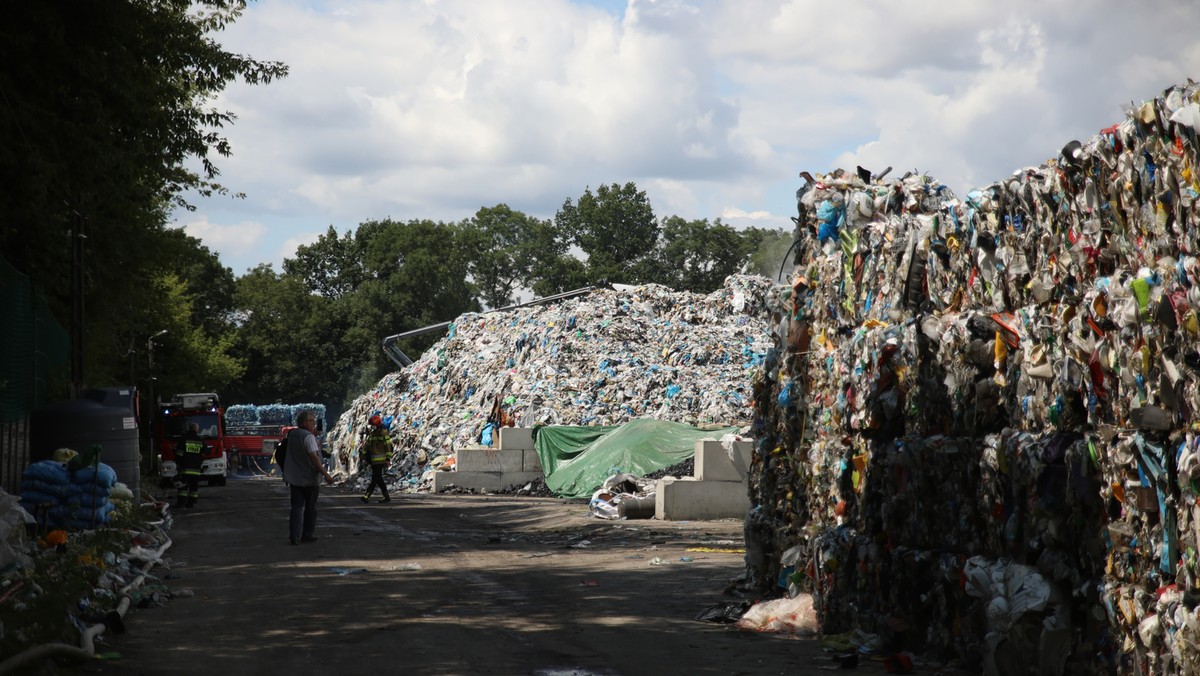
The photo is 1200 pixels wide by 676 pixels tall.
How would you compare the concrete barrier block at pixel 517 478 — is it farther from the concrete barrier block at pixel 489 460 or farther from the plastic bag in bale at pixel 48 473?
the plastic bag in bale at pixel 48 473

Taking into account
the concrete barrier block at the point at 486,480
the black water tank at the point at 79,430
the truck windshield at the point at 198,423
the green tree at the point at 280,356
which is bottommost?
the concrete barrier block at the point at 486,480

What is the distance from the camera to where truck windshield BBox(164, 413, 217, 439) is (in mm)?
37719

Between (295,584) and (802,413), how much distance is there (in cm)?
506

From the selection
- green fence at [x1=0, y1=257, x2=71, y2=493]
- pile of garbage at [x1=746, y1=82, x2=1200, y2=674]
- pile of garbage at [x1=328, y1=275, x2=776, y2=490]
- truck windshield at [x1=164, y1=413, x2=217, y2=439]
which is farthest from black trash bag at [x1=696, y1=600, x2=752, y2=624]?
truck windshield at [x1=164, y1=413, x2=217, y2=439]

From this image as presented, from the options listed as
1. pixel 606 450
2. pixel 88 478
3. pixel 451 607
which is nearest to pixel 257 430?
pixel 606 450

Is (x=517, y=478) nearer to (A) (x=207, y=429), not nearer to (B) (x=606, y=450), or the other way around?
(B) (x=606, y=450)

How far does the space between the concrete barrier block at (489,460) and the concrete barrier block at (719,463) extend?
11576mm

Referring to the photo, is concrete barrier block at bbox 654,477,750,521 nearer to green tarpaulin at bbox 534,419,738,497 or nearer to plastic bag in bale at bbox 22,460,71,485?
green tarpaulin at bbox 534,419,738,497

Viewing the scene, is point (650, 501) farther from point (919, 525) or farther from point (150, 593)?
point (919, 525)

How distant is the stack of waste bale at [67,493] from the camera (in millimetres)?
13875

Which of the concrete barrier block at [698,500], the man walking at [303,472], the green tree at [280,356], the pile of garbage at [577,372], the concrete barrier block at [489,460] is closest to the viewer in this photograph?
the man walking at [303,472]

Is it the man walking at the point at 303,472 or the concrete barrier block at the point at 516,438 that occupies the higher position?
the concrete barrier block at the point at 516,438

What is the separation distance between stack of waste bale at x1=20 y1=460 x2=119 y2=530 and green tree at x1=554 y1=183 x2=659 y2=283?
3102 inches

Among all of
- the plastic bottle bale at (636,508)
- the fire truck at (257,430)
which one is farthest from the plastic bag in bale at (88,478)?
the fire truck at (257,430)
